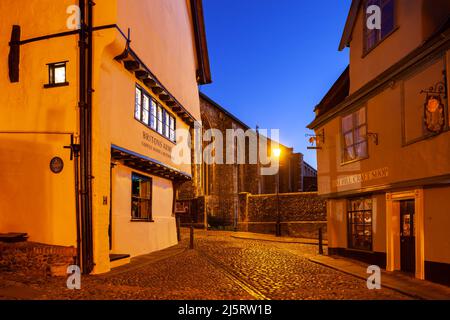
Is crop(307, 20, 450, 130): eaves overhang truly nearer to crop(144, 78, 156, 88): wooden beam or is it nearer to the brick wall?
crop(144, 78, 156, 88): wooden beam

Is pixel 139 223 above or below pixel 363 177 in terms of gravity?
below

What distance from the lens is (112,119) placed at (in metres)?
13.3

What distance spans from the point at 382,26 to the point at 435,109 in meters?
4.31

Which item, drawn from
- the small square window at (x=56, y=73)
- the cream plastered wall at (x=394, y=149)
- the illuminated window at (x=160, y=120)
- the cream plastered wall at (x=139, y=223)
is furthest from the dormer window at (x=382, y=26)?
the small square window at (x=56, y=73)

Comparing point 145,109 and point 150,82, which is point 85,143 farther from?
point 150,82

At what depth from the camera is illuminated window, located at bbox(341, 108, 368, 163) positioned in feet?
48.5

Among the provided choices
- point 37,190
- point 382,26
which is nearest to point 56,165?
point 37,190

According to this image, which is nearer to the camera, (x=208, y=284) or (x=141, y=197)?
(x=208, y=284)

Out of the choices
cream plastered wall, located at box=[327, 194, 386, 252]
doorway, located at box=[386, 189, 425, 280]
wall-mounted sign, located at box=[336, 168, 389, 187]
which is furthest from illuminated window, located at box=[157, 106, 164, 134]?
doorway, located at box=[386, 189, 425, 280]

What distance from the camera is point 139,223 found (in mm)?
→ 16094

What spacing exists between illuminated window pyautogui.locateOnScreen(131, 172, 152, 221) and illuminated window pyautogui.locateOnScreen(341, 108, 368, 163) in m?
7.38

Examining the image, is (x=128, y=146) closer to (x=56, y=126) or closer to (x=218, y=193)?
(x=56, y=126)

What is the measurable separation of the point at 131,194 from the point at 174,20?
8.79 m
